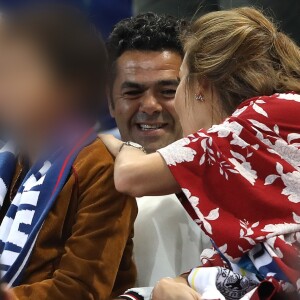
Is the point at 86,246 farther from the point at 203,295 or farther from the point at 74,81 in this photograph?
the point at 74,81

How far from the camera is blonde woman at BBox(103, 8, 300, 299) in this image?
837 millimetres

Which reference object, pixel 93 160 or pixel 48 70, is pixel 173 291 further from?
pixel 48 70

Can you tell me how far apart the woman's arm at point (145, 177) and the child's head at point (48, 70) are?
0.60 metres

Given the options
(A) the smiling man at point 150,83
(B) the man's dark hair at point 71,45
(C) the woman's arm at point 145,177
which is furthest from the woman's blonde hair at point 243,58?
(B) the man's dark hair at point 71,45

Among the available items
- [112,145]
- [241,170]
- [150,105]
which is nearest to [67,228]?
[112,145]

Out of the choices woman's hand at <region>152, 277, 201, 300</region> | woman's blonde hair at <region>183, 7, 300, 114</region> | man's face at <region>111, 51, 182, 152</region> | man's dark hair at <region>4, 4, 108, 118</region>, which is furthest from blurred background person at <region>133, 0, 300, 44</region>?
man's dark hair at <region>4, 4, 108, 118</region>

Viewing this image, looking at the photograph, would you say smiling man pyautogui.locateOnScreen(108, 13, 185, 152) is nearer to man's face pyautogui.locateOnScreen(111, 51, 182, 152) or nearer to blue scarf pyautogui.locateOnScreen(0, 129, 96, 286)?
man's face pyautogui.locateOnScreen(111, 51, 182, 152)

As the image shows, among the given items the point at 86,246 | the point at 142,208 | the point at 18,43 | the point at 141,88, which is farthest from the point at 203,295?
the point at 141,88

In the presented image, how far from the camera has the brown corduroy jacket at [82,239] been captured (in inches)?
36.3

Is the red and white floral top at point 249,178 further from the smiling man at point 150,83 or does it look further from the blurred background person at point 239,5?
the smiling man at point 150,83

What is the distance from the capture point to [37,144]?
0.31m

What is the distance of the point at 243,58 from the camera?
3.15 ft

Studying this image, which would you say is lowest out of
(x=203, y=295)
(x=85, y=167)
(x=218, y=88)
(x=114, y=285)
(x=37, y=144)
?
(x=114, y=285)

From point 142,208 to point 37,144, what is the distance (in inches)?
37.6
